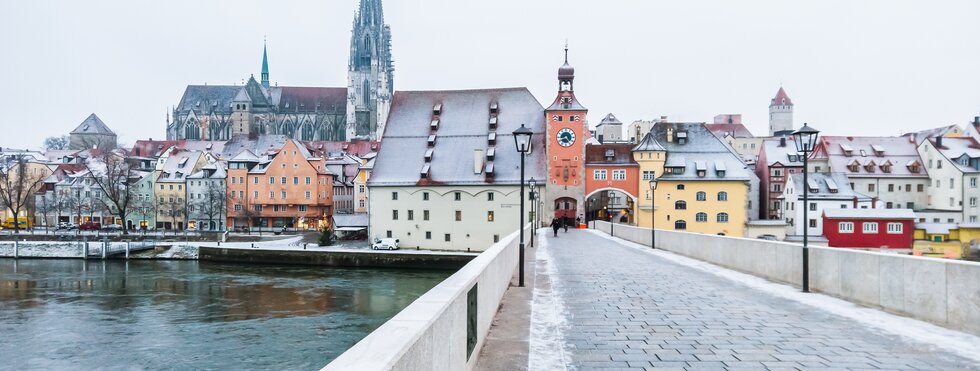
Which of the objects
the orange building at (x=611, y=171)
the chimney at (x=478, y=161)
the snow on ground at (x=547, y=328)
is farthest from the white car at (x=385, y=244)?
the snow on ground at (x=547, y=328)

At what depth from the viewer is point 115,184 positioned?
8162 cm

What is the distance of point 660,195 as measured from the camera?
64188 mm

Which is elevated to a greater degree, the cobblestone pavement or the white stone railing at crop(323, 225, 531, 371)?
the white stone railing at crop(323, 225, 531, 371)

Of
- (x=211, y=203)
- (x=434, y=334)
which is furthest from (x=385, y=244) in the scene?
(x=434, y=334)

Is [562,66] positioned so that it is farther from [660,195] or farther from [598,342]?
[598,342]

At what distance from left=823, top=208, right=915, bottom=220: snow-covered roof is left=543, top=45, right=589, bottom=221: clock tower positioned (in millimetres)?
22232

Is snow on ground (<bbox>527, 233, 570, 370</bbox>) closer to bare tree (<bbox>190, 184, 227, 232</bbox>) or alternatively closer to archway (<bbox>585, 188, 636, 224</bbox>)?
archway (<bbox>585, 188, 636, 224</bbox>)

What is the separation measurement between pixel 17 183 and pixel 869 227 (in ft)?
310

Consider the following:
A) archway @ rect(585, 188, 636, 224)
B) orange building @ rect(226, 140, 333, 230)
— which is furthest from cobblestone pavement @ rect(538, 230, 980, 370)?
archway @ rect(585, 188, 636, 224)

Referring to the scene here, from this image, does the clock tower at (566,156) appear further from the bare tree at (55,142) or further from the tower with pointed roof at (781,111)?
the bare tree at (55,142)

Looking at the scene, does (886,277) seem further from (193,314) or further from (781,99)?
(781,99)

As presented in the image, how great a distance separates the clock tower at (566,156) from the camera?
6316 cm

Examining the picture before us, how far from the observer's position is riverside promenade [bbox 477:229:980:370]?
689 cm

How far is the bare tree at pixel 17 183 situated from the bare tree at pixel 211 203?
17258 millimetres
